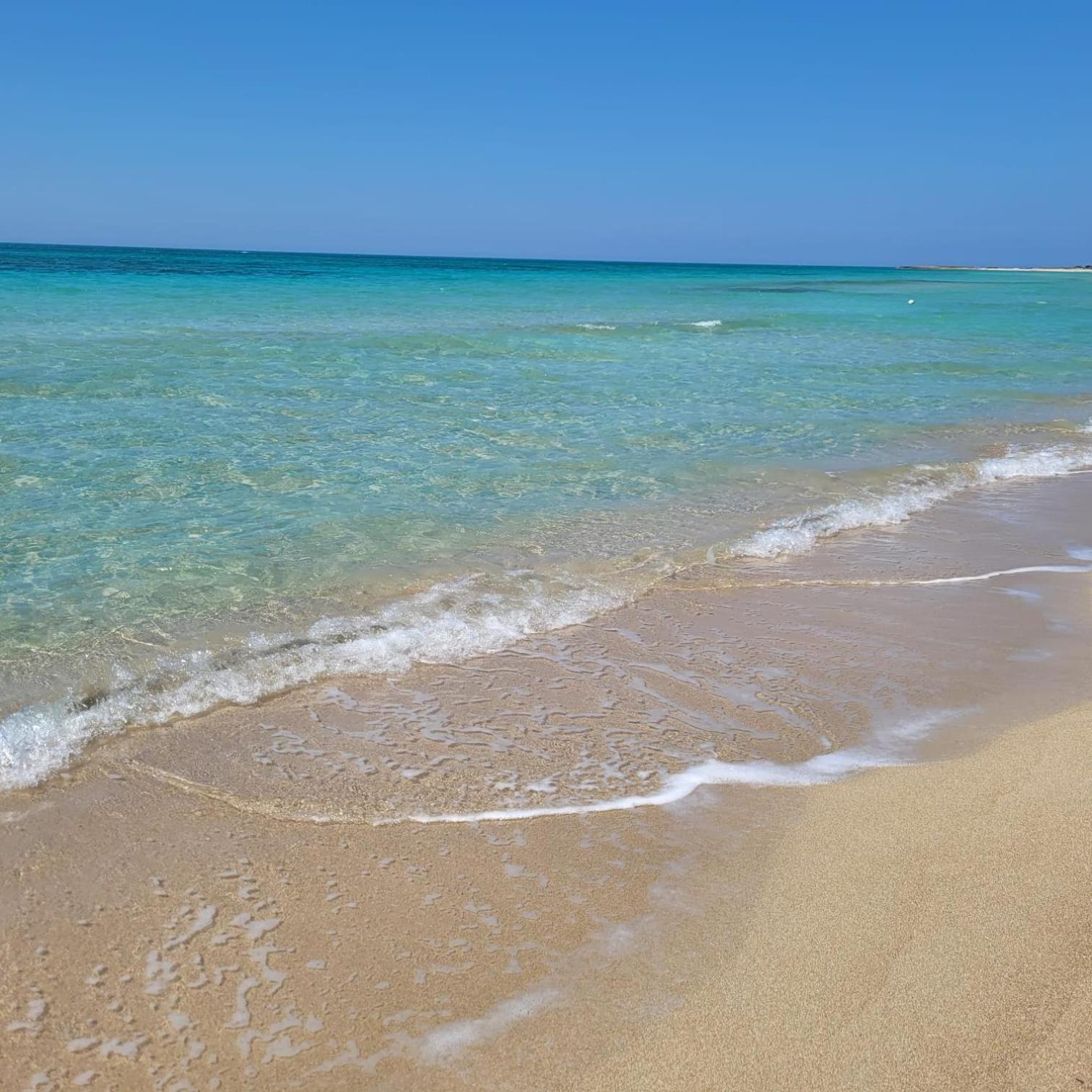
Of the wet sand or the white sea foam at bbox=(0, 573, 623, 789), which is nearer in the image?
the wet sand

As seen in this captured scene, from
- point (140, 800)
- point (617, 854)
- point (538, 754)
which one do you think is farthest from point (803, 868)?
point (140, 800)

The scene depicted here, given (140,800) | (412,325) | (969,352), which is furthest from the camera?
(412,325)

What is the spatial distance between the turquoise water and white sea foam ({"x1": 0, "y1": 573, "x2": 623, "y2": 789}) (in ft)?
0.09

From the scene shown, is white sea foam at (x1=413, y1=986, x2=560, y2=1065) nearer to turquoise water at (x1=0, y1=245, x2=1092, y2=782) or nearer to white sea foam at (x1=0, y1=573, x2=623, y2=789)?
white sea foam at (x1=0, y1=573, x2=623, y2=789)

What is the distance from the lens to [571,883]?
2947mm

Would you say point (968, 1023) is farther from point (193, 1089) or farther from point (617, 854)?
point (193, 1089)

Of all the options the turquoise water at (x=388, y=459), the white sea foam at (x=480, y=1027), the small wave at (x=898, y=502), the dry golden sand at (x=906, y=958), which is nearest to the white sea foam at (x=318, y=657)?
the turquoise water at (x=388, y=459)

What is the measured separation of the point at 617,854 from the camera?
3.10m

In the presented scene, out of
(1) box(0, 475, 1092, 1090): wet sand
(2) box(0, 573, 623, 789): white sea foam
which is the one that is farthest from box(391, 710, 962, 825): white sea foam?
(2) box(0, 573, 623, 789): white sea foam

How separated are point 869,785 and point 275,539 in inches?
169

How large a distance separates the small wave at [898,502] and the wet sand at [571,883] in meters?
1.98

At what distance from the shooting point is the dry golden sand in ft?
7.18

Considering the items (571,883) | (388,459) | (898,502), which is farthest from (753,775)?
(388,459)

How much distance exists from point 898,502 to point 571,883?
234 inches
